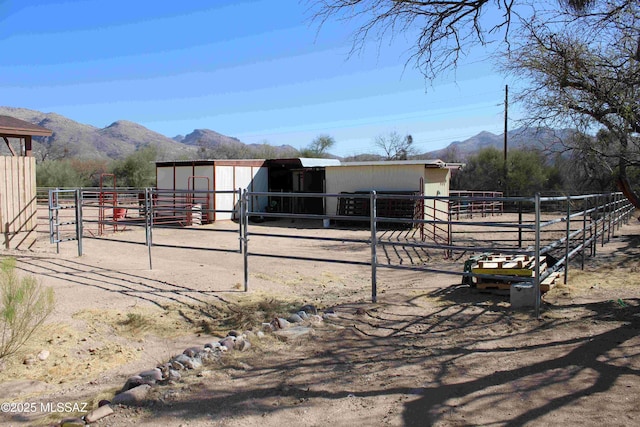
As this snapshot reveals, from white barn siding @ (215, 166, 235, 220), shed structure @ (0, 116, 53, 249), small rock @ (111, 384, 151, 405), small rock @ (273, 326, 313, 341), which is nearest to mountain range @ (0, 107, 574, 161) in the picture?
white barn siding @ (215, 166, 235, 220)

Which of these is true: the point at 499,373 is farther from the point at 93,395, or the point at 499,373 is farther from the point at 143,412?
the point at 93,395

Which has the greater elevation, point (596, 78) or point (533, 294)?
point (596, 78)

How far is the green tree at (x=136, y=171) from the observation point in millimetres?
43375

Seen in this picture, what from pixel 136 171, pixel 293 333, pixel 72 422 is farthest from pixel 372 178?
pixel 136 171

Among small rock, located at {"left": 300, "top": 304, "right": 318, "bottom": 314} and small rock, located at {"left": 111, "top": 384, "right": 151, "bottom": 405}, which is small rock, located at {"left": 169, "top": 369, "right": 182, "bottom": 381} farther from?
small rock, located at {"left": 300, "top": 304, "right": 318, "bottom": 314}

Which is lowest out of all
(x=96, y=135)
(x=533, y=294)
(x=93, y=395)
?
(x=93, y=395)

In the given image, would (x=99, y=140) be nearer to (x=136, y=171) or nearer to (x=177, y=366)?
(x=136, y=171)

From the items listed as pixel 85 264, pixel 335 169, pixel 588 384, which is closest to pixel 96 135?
pixel 335 169

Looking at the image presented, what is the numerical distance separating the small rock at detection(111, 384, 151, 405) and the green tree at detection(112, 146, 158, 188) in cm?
4110

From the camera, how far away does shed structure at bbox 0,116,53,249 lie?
1162cm

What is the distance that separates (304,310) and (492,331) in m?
2.33

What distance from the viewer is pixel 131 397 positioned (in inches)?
150

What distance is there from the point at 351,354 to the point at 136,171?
42.4m

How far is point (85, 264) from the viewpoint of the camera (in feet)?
32.4
